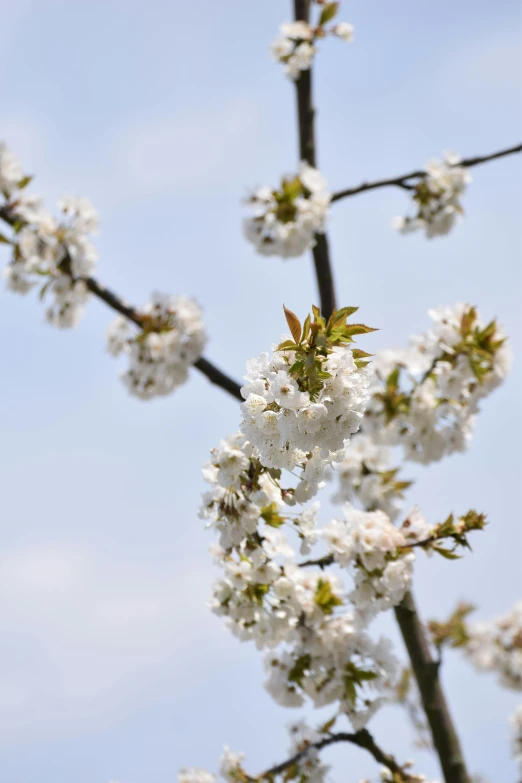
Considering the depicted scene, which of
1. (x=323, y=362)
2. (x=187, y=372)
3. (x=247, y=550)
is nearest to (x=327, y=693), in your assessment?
(x=247, y=550)

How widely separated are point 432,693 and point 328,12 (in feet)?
15.4

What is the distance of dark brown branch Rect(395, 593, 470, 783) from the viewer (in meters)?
4.01

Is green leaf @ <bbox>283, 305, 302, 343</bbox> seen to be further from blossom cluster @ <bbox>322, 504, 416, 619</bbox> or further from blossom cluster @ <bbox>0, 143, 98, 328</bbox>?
blossom cluster @ <bbox>0, 143, 98, 328</bbox>

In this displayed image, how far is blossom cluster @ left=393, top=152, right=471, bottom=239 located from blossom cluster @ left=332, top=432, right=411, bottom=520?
1.72 m

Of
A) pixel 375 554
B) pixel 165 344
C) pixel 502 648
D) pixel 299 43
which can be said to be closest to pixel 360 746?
pixel 375 554

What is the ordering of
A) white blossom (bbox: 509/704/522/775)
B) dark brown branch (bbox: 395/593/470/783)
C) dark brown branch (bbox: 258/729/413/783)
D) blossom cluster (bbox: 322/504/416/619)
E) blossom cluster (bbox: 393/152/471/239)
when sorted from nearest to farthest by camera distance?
1. blossom cluster (bbox: 322/504/416/619)
2. dark brown branch (bbox: 258/729/413/783)
3. dark brown branch (bbox: 395/593/470/783)
4. blossom cluster (bbox: 393/152/471/239)
5. white blossom (bbox: 509/704/522/775)

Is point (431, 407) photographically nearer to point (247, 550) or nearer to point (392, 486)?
point (392, 486)

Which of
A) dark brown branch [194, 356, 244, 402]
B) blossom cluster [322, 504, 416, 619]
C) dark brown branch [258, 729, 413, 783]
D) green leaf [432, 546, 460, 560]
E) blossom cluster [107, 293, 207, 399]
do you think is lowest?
dark brown branch [258, 729, 413, 783]

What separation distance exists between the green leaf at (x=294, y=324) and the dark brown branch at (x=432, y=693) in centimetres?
274

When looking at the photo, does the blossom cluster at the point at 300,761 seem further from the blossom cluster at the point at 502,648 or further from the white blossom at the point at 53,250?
the blossom cluster at the point at 502,648

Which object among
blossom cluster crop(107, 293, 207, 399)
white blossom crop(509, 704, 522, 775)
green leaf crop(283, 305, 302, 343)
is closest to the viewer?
green leaf crop(283, 305, 302, 343)

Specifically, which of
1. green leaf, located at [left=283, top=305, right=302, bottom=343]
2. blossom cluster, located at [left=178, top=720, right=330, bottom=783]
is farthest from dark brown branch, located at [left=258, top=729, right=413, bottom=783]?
green leaf, located at [left=283, top=305, right=302, bottom=343]

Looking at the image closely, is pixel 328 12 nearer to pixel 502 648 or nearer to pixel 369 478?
pixel 369 478

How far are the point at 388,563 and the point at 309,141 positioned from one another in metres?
3.63
